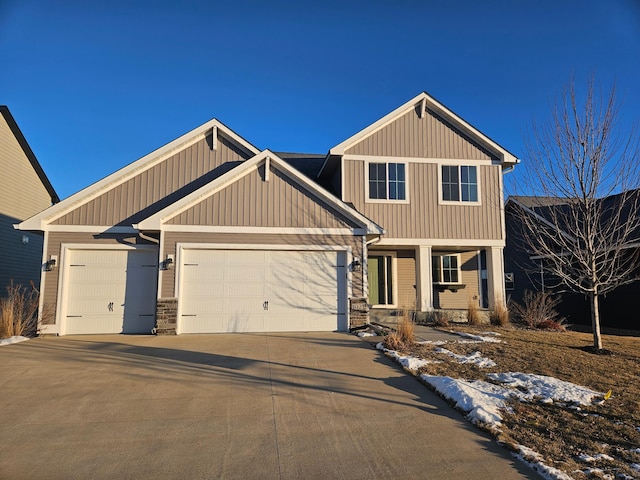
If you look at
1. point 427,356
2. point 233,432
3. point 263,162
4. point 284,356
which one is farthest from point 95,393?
point 263,162

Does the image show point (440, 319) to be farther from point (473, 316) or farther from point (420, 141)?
point (420, 141)

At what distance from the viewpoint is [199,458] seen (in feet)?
12.2

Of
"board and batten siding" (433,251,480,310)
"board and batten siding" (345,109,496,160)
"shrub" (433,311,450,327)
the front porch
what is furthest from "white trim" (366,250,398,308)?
"board and batten siding" (345,109,496,160)

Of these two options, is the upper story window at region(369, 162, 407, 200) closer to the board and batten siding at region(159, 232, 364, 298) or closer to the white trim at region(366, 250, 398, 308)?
the white trim at region(366, 250, 398, 308)

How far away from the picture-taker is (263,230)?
1099 cm

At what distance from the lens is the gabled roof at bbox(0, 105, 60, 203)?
629 inches

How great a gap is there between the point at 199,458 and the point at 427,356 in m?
5.06

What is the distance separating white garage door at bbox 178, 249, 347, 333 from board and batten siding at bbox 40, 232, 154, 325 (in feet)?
6.59

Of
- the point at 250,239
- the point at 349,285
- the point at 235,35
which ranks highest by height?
→ the point at 235,35

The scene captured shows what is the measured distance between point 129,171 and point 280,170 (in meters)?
4.38

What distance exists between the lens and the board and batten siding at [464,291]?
51.4 ft

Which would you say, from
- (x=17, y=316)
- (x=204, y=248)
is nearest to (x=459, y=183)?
(x=204, y=248)

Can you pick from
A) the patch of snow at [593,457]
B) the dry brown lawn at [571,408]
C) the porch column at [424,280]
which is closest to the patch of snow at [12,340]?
the dry brown lawn at [571,408]

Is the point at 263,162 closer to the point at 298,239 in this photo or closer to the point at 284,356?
the point at 298,239
